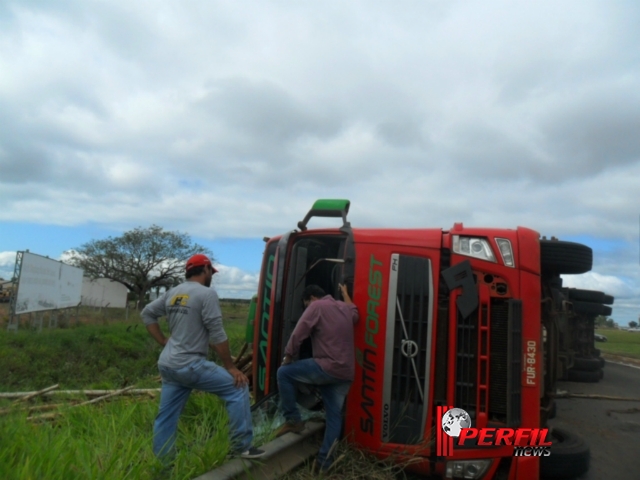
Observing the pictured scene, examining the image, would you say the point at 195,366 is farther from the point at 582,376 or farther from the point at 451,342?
the point at 582,376

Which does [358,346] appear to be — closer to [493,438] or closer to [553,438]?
[493,438]

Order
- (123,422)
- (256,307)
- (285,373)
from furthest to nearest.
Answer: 1. (256,307)
2. (285,373)
3. (123,422)

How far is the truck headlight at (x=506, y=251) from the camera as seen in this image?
439 centimetres

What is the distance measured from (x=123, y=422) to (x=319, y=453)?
5.05 feet

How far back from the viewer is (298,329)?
4621 mm

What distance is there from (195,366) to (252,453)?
73cm

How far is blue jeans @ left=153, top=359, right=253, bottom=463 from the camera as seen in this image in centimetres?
404

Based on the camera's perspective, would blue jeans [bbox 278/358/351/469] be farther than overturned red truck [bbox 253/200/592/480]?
Yes

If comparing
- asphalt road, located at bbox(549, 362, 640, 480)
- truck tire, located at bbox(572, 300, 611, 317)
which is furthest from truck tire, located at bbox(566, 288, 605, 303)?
asphalt road, located at bbox(549, 362, 640, 480)

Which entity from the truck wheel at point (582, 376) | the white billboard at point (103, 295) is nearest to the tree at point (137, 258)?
the white billboard at point (103, 295)

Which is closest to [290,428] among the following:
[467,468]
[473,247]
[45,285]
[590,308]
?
[467,468]

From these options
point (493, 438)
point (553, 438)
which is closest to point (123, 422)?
point (493, 438)

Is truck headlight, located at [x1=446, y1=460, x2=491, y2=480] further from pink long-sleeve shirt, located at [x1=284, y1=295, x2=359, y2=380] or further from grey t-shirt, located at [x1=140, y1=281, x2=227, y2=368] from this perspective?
grey t-shirt, located at [x1=140, y1=281, x2=227, y2=368]

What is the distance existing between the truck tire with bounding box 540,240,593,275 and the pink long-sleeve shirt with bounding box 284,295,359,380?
1.76 m
